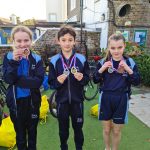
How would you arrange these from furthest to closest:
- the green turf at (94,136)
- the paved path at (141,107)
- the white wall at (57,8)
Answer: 1. the white wall at (57,8)
2. the paved path at (141,107)
3. the green turf at (94,136)

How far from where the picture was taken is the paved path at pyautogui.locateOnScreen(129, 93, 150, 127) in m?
5.61

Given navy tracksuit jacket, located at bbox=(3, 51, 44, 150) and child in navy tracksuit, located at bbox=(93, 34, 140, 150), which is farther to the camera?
child in navy tracksuit, located at bbox=(93, 34, 140, 150)

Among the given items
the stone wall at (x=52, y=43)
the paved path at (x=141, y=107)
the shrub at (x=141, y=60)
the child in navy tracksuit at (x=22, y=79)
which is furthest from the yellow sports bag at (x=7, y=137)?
the stone wall at (x=52, y=43)

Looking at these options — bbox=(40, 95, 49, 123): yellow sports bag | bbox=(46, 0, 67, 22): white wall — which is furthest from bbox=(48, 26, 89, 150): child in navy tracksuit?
bbox=(46, 0, 67, 22): white wall

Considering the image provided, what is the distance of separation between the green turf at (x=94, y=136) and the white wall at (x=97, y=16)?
7.09 metres

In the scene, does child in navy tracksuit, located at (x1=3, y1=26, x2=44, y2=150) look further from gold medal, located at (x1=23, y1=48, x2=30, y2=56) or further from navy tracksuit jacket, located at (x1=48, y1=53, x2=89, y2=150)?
navy tracksuit jacket, located at (x1=48, y1=53, x2=89, y2=150)

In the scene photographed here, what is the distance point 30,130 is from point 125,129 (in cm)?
235

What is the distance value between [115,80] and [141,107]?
3397 millimetres

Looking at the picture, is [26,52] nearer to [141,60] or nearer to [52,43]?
[141,60]

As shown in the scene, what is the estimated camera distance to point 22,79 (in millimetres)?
3016

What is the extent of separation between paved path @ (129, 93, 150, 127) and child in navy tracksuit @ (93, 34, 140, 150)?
216cm

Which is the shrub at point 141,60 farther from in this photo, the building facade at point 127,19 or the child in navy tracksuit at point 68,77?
the child in navy tracksuit at point 68,77

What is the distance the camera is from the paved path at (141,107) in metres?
5.61

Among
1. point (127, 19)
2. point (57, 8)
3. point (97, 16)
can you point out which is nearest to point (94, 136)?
point (127, 19)
